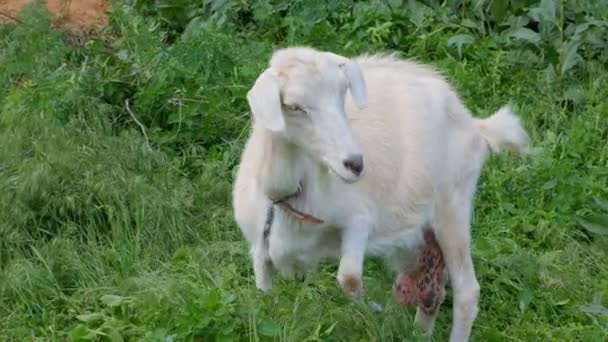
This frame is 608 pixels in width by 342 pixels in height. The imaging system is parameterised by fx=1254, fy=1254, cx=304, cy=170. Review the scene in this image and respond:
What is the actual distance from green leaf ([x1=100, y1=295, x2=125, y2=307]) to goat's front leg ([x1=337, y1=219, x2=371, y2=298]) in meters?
1.05

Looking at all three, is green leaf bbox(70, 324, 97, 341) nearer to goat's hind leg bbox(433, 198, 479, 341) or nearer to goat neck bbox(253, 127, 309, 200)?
goat neck bbox(253, 127, 309, 200)

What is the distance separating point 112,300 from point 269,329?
93 cm

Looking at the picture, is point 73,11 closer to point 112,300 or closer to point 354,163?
point 112,300

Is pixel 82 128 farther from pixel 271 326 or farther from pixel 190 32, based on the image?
pixel 271 326

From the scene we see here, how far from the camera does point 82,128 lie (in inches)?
294

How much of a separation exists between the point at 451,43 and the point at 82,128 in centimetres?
270

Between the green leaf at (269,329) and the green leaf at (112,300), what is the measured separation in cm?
84

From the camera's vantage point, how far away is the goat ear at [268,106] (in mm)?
4762

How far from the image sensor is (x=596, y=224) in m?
6.91

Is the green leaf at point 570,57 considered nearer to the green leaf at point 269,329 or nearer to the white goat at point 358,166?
the white goat at point 358,166

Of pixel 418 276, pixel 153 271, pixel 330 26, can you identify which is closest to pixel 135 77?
pixel 330 26

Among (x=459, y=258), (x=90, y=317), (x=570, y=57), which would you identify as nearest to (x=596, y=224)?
(x=459, y=258)

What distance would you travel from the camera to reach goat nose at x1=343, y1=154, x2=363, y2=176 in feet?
15.6

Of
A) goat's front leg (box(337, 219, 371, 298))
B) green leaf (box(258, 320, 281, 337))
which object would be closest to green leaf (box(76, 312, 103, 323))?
green leaf (box(258, 320, 281, 337))
